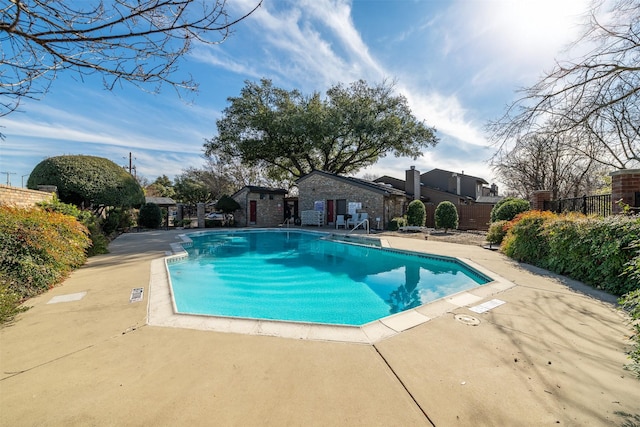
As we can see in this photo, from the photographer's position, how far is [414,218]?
1605 centimetres

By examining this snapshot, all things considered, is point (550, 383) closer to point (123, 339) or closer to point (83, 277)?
point (123, 339)

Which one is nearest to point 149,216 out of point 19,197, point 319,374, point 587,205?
point 19,197

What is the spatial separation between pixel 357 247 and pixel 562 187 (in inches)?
616

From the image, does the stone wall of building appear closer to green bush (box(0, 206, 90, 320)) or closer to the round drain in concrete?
green bush (box(0, 206, 90, 320))

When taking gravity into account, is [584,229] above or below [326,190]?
below

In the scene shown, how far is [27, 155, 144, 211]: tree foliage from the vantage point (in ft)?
35.9

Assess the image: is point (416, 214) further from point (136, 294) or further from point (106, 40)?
point (106, 40)

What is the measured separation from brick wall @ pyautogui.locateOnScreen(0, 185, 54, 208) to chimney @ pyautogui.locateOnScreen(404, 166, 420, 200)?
2086 centimetres

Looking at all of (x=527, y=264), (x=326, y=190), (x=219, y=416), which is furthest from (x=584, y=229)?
(x=326, y=190)

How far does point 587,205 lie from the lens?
288 inches

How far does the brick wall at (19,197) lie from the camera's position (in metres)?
6.11

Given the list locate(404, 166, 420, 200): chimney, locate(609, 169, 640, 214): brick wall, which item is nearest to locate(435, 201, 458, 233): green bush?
locate(404, 166, 420, 200): chimney

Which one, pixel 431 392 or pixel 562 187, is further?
pixel 562 187

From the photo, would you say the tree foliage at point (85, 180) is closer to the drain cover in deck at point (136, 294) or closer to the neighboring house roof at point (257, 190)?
the neighboring house roof at point (257, 190)
